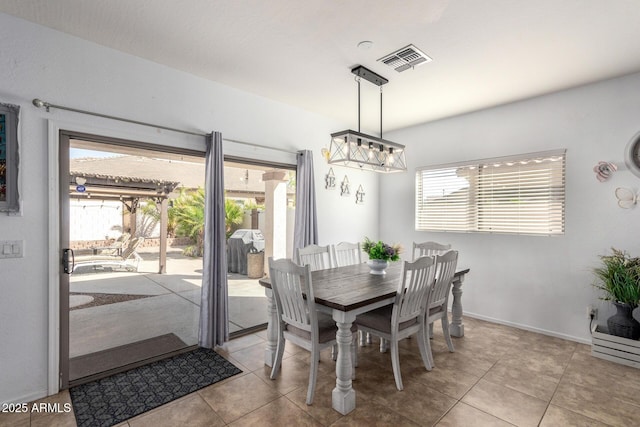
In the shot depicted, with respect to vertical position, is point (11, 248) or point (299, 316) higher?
point (11, 248)

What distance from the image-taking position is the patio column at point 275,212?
5023 millimetres

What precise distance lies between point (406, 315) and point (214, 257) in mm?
1867

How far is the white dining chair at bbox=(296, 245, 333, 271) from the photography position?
332cm

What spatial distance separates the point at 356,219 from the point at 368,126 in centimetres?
146

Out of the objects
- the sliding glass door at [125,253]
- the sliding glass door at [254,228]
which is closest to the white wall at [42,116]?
the sliding glass door at [125,253]

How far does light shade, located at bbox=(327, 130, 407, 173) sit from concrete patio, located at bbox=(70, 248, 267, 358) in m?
1.97

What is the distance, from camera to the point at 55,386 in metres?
2.31

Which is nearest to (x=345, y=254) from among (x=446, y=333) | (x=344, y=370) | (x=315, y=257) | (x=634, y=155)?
(x=315, y=257)

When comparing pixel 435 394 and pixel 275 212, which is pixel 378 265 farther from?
pixel 275 212

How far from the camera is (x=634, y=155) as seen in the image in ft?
9.75

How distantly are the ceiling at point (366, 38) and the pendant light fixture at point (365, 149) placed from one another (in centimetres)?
12

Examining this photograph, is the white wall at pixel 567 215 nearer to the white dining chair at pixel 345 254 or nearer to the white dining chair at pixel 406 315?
the white dining chair at pixel 345 254

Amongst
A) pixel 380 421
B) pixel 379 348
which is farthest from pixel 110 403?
pixel 379 348

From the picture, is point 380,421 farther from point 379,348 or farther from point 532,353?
point 532,353
